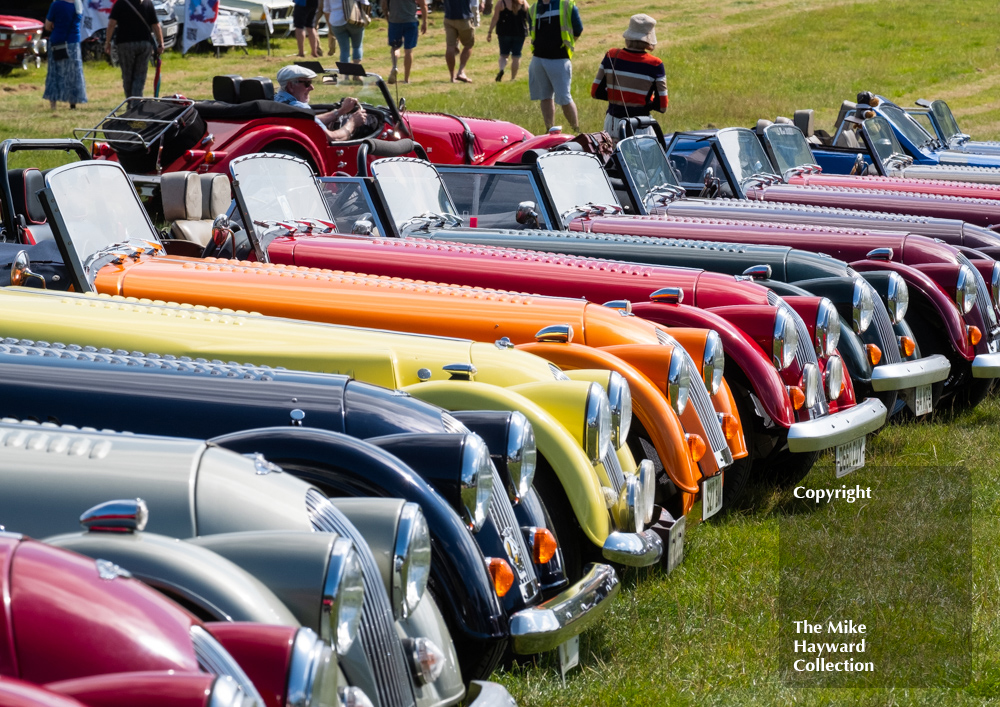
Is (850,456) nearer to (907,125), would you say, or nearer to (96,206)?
(96,206)

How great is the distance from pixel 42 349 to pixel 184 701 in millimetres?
2438

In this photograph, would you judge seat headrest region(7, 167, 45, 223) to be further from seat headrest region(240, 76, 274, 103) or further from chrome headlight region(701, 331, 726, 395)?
seat headrest region(240, 76, 274, 103)

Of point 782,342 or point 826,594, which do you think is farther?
point 782,342

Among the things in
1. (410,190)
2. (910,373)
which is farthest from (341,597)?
(410,190)

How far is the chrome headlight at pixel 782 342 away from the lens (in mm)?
5301

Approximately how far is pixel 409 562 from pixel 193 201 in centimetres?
427

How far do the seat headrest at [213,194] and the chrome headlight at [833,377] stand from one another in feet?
11.1

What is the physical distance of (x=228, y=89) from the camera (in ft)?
35.6

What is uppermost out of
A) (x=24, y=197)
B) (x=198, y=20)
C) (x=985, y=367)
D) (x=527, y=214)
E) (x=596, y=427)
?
(x=24, y=197)

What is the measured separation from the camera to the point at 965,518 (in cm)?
516

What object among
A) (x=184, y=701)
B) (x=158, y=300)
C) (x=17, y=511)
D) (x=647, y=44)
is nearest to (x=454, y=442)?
(x=17, y=511)

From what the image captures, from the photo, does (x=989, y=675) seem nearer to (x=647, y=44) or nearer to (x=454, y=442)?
(x=454, y=442)

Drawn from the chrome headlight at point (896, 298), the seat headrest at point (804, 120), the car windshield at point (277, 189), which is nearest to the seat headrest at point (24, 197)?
the car windshield at point (277, 189)

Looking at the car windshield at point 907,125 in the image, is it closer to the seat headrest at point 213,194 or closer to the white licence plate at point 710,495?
the seat headrest at point 213,194
